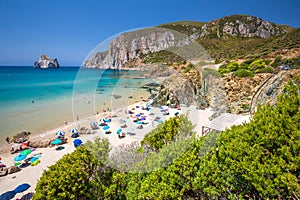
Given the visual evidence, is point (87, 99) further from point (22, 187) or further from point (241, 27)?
point (241, 27)

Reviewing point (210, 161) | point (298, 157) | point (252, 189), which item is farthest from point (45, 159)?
point (298, 157)

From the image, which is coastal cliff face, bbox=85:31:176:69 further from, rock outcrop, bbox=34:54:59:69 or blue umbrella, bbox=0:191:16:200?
rock outcrop, bbox=34:54:59:69

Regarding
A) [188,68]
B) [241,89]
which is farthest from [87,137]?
[241,89]

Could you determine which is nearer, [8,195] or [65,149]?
[8,195]

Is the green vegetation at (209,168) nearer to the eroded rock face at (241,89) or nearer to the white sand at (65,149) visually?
the white sand at (65,149)

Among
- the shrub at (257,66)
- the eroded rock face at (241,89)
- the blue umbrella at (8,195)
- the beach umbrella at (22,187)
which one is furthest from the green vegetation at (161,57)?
the shrub at (257,66)

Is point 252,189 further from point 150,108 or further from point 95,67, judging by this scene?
point 150,108

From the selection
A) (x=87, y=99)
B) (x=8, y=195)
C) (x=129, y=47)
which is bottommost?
(x=8, y=195)

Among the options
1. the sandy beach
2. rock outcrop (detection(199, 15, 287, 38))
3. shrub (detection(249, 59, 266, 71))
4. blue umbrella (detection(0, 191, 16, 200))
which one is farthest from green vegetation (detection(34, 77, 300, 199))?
rock outcrop (detection(199, 15, 287, 38))
